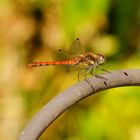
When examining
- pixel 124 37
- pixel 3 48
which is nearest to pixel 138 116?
pixel 124 37

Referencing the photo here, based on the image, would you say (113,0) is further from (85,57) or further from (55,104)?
(55,104)

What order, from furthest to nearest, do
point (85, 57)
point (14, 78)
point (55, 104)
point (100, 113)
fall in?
point (14, 78) < point (100, 113) < point (85, 57) < point (55, 104)

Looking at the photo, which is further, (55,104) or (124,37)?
(124,37)

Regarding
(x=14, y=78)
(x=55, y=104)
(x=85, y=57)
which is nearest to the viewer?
(x=55, y=104)

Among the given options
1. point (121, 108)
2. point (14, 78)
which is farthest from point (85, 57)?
point (14, 78)

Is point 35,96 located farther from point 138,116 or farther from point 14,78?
point 138,116

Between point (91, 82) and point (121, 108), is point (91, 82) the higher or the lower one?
the higher one

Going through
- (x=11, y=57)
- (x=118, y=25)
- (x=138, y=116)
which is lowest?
(x=138, y=116)
